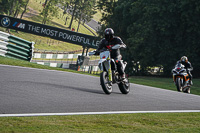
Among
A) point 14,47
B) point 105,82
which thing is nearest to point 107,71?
point 105,82

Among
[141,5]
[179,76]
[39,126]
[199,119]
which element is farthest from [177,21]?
[39,126]

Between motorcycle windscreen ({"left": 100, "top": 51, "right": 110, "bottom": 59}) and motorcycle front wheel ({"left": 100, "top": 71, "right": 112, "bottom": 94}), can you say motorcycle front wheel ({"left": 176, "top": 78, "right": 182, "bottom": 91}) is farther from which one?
motorcycle windscreen ({"left": 100, "top": 51, "right": 110, "bottom": 59})

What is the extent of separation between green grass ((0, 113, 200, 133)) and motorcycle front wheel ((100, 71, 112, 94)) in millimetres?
2735

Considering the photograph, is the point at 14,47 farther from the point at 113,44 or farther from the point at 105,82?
the point at 105,82

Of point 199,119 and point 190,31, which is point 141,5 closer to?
point 190,31

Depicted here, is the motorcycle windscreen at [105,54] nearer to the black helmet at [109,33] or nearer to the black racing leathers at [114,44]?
the black racing leathers at [114,44]

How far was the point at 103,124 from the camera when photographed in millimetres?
→ 5465

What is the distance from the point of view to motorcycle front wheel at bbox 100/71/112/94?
9.34m

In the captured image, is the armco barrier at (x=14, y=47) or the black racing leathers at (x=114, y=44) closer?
the black racing leathers at (x=114, y=44)

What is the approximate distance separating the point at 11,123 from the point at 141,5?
33.5m

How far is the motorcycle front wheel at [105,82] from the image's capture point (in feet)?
30.6

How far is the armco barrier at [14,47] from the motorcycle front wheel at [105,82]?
8.45m

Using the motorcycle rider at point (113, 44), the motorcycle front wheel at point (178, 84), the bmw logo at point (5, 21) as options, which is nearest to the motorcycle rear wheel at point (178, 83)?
the motorcycle front wheel at point (178, 84)

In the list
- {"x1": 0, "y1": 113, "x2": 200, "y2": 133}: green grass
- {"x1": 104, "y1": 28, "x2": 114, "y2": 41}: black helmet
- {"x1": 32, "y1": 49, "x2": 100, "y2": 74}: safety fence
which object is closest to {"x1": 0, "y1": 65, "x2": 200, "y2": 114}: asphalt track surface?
{"x1": 0, "y1": 113, "x2": 200, "y2": 133}: green grass
